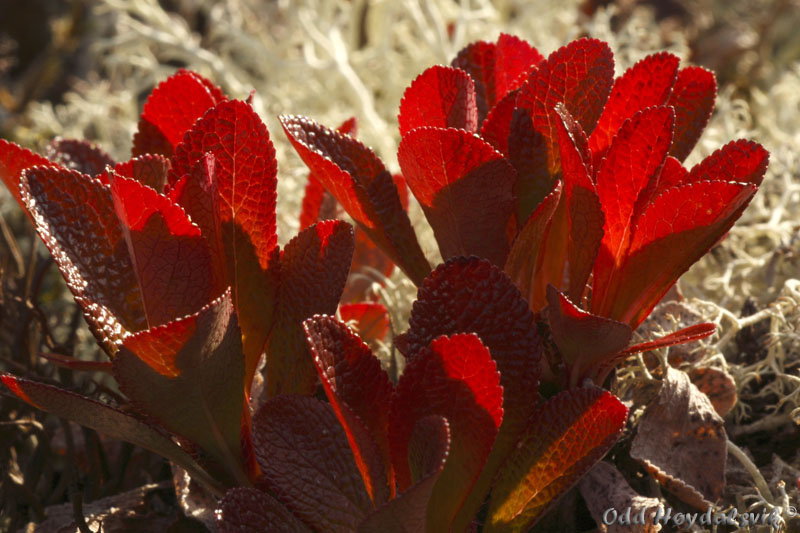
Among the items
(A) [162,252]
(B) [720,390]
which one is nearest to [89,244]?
(A) [162,252]

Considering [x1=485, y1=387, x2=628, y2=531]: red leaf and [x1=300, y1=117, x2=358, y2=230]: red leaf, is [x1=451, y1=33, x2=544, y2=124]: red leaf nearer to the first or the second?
[x1=300, y1=117, x2=358, y2=230]: red leaf

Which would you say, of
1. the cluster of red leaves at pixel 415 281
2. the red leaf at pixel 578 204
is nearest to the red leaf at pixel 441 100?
the cluster of red leaves at pixel 415 281

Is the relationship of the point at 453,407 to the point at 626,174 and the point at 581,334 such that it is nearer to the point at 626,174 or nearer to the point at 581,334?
the point at 581,334

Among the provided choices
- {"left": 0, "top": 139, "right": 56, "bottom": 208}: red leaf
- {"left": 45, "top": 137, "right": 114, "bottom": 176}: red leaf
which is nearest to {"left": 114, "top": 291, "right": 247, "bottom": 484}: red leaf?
{"left": 0, "top": 139, "right": 56, "bottom": 208}: red leaf

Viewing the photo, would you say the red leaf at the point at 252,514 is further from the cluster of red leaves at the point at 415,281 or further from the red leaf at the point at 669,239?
the red leaf at the point at 669,239

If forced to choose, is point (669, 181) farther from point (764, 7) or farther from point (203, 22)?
point (203, 22)

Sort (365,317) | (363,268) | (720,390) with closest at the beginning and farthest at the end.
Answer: (720,390)
(365,317)
(363,268)

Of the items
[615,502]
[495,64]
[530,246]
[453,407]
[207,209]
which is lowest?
[615,502]
